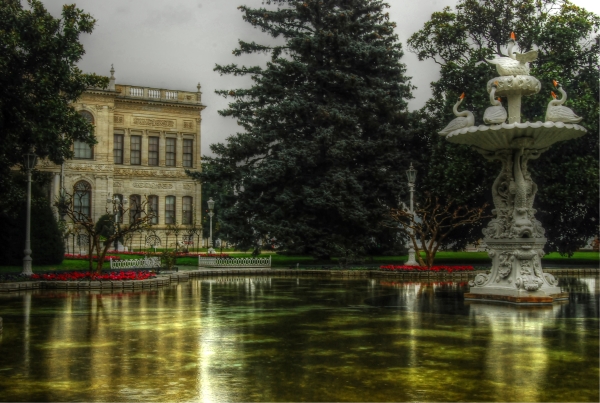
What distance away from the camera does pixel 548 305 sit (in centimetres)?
1241

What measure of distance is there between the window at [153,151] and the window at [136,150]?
2.31 ft

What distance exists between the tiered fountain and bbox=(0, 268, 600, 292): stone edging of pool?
6.75 metres

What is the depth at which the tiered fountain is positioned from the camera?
42.3 feet

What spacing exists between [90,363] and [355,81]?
22.5m

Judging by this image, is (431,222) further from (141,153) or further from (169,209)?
(141,153)

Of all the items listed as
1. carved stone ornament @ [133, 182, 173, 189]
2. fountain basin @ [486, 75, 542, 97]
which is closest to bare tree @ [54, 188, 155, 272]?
fountain basin @ [486, 75, 542, 97]

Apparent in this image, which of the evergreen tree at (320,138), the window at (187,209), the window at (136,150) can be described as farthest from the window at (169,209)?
the evergreen tree at (320,138)

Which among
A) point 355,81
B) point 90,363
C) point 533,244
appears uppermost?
point 355,81

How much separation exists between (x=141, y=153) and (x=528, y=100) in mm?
32092

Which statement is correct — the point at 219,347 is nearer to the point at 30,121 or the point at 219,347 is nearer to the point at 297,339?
the point at 297,339

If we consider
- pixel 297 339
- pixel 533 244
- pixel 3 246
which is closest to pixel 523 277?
pixel 533 244

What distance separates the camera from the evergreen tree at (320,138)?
26.9 metres

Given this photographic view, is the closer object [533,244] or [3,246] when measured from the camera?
[533,244]

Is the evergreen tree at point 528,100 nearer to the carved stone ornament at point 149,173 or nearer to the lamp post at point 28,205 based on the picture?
the lamp post at point 28,205
